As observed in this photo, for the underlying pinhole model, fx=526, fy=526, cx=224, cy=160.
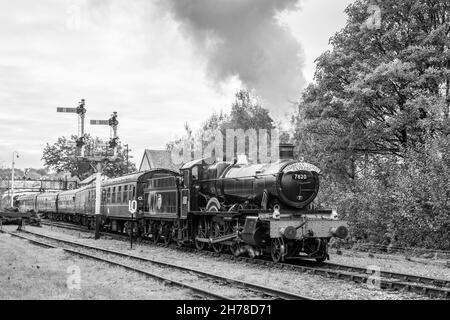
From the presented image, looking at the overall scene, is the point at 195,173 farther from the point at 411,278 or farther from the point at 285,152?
the point at 411,278

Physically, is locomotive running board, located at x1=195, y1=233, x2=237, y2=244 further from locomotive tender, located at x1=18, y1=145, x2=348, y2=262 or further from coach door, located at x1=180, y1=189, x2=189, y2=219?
coach door, located at x1=180, y1=189, x2=189, y2=219

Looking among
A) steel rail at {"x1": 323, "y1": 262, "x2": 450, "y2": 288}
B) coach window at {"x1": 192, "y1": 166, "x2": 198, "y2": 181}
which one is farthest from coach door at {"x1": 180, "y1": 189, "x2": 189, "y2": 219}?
steel rail at {"x1": 323, "y1": 262, "x2": 450, "y2": 288}

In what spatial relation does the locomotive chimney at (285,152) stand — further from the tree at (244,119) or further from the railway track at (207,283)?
the tree at (244,119)

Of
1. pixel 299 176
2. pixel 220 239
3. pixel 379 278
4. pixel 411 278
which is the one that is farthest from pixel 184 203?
pixel 411 278

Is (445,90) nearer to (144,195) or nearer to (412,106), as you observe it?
(412,106)

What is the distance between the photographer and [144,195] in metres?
23.5

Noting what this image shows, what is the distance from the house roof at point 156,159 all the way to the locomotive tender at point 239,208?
43.3 m

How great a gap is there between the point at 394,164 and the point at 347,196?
242 cm

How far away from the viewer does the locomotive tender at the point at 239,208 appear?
48.3ft

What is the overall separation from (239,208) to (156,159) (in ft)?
176

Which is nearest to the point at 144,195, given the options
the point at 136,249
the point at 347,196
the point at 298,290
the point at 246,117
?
the point at 136,249

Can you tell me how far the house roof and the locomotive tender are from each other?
43.3 m

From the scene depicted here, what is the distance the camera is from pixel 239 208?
1630 centimetres

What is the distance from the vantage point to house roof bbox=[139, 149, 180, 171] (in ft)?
222
